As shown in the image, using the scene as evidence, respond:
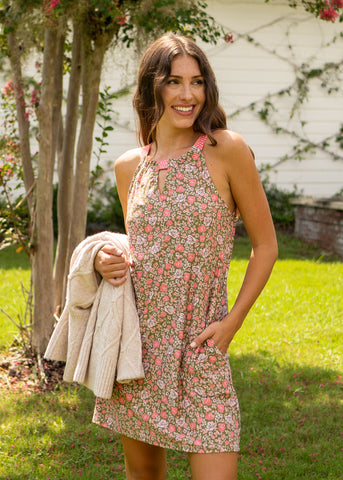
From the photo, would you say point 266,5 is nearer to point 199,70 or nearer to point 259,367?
point 259,367

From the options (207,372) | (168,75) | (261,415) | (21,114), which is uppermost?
(168,75)

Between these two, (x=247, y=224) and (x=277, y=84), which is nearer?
(x=247, y=224)

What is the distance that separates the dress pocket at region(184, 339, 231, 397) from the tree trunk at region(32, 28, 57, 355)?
99.0 inches

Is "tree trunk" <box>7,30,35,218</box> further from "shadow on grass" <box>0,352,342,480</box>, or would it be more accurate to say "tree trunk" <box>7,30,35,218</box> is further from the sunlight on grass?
"shadow on grass" <box>0,352,342,480</box>

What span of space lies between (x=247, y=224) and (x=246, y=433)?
5.82ft

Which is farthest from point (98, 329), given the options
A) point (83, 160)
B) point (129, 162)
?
point (83, 160)

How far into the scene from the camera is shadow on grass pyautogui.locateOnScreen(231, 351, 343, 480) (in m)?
3.14

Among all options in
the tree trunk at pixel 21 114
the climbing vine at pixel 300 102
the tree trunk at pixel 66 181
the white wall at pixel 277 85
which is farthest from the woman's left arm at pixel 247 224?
the climbing vine at pixel 300 102

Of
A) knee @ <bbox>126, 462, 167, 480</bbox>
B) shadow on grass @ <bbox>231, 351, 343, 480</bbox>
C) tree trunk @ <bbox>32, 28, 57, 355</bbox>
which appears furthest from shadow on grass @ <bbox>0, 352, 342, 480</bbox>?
knee @ <bbox>126, 462, 167, 480</bbox>

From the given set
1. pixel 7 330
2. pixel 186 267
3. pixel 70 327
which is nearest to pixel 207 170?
pixel 186 267

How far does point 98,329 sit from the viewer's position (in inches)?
82.3

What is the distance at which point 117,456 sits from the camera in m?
3.31

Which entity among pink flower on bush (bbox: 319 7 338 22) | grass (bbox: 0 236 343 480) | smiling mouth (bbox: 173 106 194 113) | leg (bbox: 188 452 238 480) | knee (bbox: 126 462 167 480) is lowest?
grass (bbox: 0 236 343 480)

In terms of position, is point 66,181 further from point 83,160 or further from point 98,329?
point 98,329
